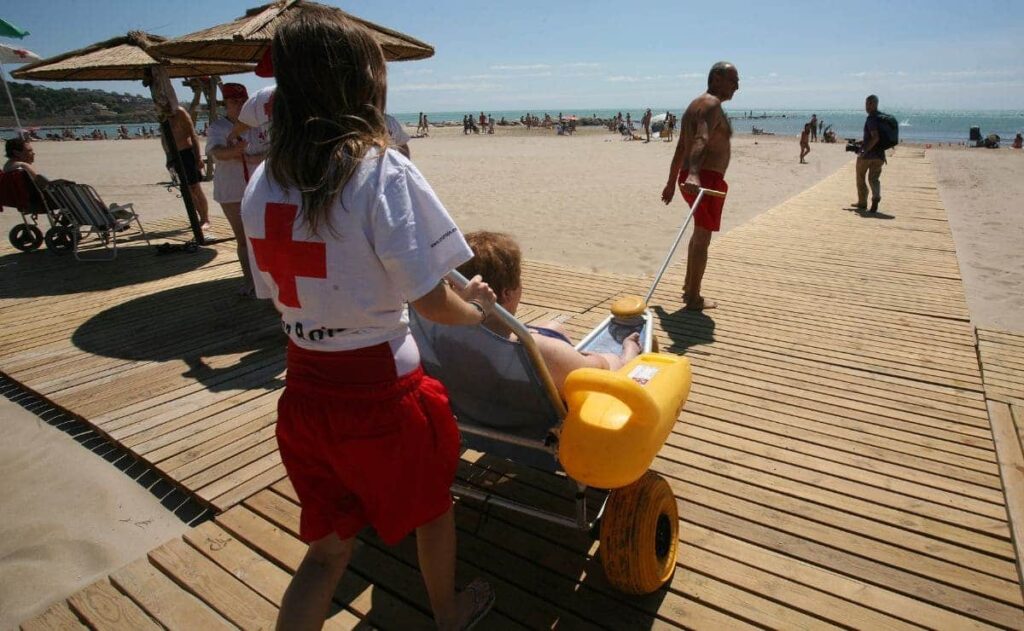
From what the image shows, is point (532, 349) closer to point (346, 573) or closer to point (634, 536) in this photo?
point (634, 536)

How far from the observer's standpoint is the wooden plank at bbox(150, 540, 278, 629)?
180 cm

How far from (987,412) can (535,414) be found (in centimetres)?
269

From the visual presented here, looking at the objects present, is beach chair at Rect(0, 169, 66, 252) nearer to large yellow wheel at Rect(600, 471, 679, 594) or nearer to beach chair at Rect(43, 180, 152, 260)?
beach chair at Rect(43, 180, 152, 260)

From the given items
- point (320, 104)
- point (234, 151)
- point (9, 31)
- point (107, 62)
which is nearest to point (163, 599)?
point (320, 104)

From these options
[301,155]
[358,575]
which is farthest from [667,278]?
[301,155]

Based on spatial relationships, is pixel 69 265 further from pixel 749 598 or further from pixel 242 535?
pixel 749 598

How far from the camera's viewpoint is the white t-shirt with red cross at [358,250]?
1118 millimetres

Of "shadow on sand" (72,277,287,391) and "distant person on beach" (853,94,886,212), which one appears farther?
"distant person on beach" (853,94,886,212)

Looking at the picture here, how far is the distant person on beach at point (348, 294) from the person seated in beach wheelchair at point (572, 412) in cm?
32

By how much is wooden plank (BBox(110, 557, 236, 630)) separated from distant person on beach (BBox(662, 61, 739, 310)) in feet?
12.2

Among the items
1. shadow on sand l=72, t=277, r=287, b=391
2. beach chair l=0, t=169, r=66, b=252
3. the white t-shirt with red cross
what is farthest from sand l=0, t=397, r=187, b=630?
beach chair l=0, t=169, r=66, b=252

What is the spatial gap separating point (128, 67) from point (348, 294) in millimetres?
6234

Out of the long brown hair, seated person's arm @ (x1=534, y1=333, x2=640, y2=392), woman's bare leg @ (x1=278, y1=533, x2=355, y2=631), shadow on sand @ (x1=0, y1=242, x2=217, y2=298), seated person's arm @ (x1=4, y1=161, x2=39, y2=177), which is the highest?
the long brown hair

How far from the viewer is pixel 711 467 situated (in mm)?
2531
